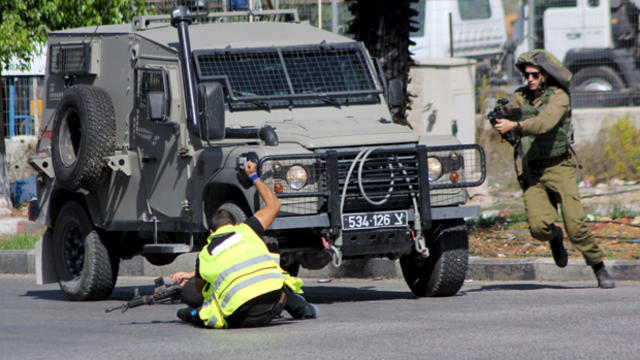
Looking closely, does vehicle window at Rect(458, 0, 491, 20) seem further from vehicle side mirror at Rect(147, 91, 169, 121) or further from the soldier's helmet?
vehicle side mirror at Rect(147, 91, 169, 121)

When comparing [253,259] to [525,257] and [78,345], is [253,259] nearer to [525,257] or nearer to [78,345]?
[78,345]

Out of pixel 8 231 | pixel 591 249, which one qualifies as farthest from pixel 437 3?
pixel 591 249

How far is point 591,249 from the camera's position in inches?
374

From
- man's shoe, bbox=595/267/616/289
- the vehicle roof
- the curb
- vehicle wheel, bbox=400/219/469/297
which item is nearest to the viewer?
vehicle wheel, bbox=400/219/469/297

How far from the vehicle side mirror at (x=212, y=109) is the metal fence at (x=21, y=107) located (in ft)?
40.0

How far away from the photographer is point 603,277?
9.54m

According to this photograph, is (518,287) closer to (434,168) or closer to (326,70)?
(434,168)

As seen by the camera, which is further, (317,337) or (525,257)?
(525,257)

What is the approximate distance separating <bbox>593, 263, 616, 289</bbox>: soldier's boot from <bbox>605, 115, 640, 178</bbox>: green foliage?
7981mm

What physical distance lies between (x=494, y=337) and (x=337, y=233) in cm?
188

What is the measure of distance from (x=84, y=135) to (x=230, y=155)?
1794mm

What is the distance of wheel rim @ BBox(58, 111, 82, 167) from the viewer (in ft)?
33.7

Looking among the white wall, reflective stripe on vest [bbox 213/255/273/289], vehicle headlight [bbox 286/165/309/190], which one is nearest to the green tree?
the white wall

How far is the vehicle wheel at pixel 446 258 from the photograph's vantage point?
30.1 feet
